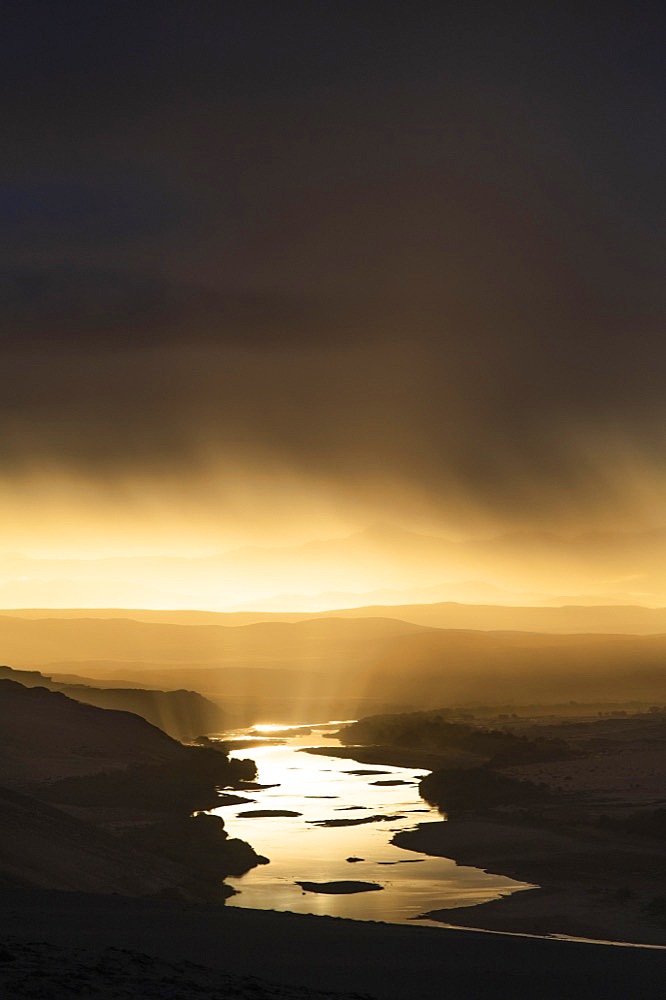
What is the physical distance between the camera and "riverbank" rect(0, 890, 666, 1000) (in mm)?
18062

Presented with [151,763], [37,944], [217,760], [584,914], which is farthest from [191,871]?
[217,760]

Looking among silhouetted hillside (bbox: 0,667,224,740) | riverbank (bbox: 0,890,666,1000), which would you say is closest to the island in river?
riverbank (bbox: 0,890,666,1000)

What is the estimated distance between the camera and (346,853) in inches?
2272

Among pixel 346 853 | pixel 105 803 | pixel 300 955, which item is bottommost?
pixel 346 853

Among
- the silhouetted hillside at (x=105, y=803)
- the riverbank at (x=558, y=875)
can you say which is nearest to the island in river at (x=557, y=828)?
the riverbank at (x=558, y=875)

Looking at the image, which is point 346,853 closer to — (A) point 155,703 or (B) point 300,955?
(B) point 300,955

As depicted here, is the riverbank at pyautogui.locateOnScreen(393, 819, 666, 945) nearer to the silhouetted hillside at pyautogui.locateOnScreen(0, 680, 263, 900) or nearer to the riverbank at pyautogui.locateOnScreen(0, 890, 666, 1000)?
the silhouetted hillside at pyautogui.locateOnScreen(0, 680, 263, 900)

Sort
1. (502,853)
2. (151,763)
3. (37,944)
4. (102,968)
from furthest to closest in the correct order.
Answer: (151,763) < (502,853) < (37,944) < (102,968)

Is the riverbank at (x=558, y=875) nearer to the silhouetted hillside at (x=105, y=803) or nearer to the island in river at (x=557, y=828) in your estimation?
the island in river at (x=557, y=828)

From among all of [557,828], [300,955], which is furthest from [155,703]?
[300,955]

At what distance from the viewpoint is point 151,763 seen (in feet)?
286

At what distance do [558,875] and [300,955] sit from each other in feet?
106

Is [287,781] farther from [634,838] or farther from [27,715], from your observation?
[634,838]

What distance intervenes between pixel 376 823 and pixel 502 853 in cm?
1260
